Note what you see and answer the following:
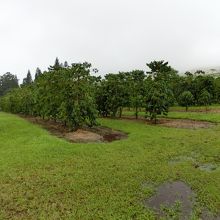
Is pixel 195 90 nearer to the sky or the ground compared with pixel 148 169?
nearer to the sky

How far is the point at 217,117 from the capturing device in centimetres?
4062

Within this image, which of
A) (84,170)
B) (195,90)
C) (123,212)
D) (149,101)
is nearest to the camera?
(123,212)

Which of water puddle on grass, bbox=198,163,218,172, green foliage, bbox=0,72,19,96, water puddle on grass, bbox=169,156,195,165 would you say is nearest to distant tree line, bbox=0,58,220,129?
water puddle on grass, bbox=169,156,195,165

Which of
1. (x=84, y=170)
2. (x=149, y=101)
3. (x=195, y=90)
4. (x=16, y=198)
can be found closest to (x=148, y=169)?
(x=84, y=170)

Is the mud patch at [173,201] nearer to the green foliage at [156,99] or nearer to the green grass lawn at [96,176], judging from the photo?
the green grass lawn at [96,176]

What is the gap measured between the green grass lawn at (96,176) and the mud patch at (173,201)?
343 millimetres

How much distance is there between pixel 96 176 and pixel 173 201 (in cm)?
459

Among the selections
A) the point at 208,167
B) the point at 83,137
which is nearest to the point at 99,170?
the point at 208,167

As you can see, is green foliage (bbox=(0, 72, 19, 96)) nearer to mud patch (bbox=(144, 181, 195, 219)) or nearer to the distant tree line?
the distant tree line

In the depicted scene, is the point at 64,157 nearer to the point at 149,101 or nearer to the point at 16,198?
the point at 16,198

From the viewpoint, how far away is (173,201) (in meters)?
12.9

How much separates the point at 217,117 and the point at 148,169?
26429 millimetres

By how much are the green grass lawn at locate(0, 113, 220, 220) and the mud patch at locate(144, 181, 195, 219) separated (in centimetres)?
34

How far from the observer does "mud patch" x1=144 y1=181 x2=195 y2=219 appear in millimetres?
11664
